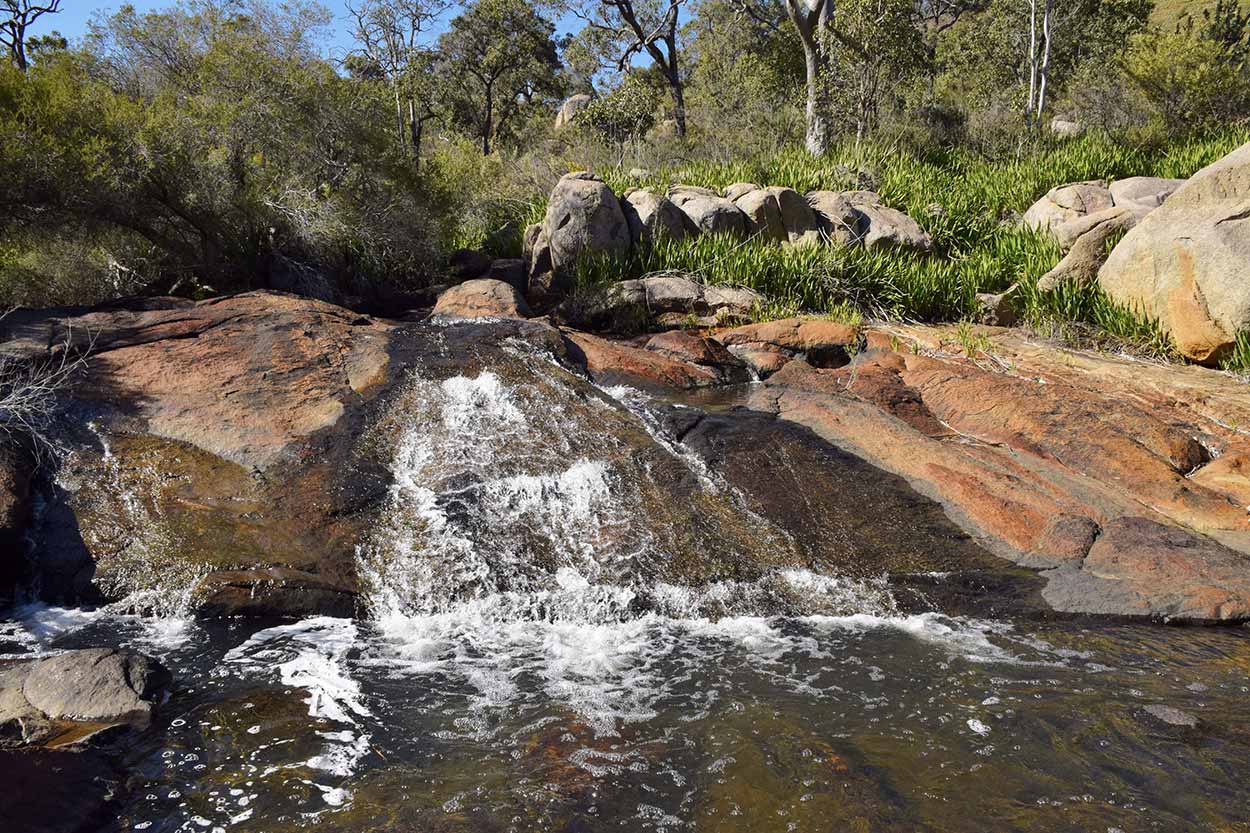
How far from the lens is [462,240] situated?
14.8 metres

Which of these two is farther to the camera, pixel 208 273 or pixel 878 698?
pixel 208 273

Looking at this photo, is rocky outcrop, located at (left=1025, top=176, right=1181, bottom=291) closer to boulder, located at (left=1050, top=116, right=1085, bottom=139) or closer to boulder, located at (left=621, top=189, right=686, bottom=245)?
boulder, located at (left=1050, top=116, right=1085, bottom=139)

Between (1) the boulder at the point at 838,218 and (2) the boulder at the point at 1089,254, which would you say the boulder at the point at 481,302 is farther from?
(2) the boulder at the point at 1089,254

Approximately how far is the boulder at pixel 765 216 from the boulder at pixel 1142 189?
18.8ft

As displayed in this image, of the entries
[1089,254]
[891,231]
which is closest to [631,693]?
[1089,254]

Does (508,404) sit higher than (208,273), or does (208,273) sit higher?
(208,273)

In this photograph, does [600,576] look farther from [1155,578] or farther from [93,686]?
[1155,578]

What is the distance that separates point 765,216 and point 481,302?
208 inches

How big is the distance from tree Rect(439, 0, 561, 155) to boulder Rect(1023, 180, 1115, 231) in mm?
19566

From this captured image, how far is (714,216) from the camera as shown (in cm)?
1369

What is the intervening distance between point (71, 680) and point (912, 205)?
14.6 meters

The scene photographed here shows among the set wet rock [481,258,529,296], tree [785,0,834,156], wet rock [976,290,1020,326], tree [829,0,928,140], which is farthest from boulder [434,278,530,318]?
tree [829,0,928,140]

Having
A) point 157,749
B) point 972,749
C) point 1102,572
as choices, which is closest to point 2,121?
point 157,749

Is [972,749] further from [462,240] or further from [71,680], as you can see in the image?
[462,240]
